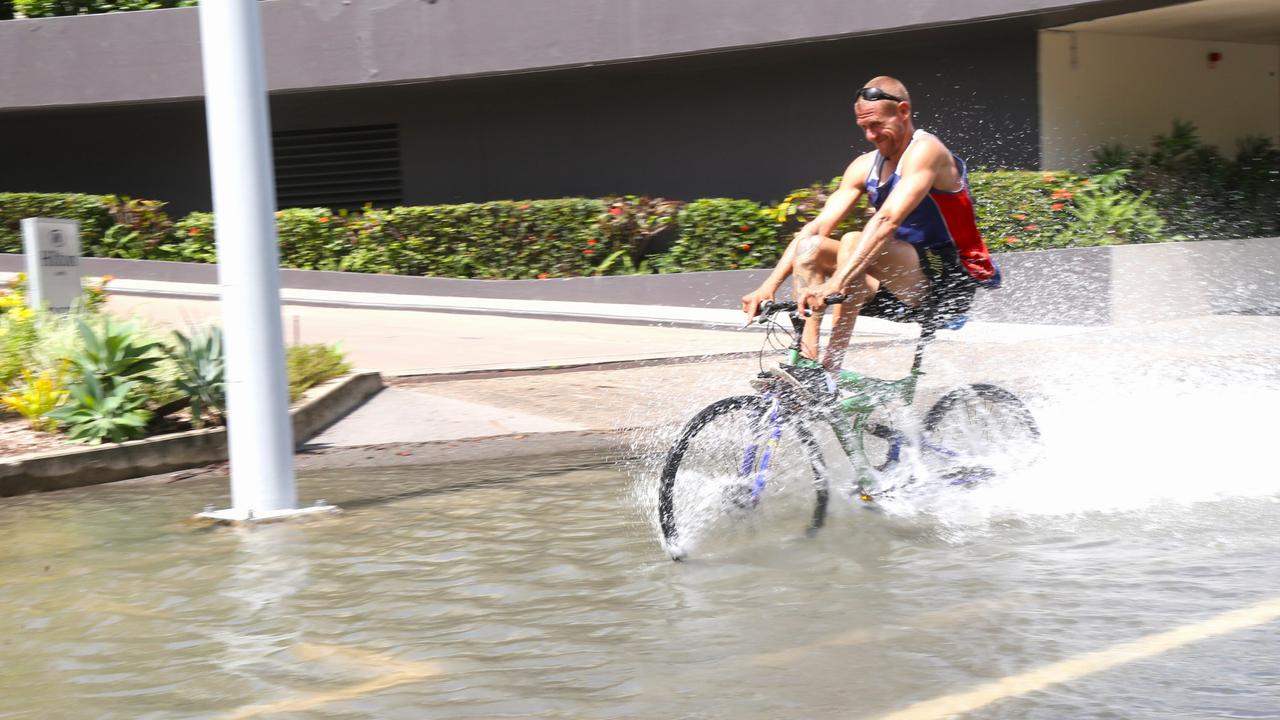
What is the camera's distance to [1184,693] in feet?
12.6

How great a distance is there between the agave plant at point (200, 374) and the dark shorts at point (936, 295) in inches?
172

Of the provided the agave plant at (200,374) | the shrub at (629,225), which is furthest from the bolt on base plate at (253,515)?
the shrub at (629,225)

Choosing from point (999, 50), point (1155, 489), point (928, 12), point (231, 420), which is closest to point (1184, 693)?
point (1155, 489)

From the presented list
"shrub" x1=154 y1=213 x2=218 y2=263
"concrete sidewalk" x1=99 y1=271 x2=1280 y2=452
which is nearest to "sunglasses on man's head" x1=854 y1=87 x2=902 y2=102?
"concrete sidewalk" x1=99 y1=271 x2=1280 y2=452

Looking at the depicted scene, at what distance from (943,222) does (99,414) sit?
5204 mm

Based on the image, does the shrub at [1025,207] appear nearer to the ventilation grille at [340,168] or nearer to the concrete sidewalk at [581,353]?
the concrete sidewalk at [581,353]

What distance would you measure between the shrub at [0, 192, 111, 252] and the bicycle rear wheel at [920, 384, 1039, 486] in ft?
55.8

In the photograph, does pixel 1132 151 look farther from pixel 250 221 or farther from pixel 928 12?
pixel 250 221

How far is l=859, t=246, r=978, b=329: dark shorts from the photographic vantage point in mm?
6207

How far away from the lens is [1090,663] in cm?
412

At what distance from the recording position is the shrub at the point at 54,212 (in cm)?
2055

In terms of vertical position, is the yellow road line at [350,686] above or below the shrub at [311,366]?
below

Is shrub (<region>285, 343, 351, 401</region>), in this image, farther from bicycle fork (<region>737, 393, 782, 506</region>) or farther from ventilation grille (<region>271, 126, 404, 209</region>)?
ventilation grille (<region>271, 126, 404, 209</region>)

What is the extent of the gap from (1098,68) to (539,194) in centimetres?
817
